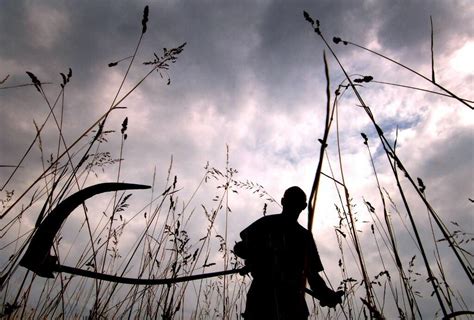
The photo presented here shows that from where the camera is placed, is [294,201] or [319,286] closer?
[319,286]

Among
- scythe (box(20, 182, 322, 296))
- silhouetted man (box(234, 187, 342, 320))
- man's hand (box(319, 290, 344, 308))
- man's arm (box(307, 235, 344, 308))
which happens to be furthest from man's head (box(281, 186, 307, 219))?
scythe (box(20, 182, 322, 296))

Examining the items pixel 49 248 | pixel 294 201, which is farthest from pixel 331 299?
pixel 49 248

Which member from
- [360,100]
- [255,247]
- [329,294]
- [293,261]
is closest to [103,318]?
[255,247]

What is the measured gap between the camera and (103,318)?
8.18 feet

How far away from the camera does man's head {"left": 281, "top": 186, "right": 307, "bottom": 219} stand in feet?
8.98

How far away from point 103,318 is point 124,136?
135 cm

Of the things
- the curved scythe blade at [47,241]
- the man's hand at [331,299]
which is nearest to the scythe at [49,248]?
the curved scythe blade at [47,241]

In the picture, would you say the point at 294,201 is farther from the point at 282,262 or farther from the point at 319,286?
the point at 319,286

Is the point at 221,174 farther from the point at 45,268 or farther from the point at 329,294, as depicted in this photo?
the point at 45,268

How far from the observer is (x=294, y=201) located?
2736 mm

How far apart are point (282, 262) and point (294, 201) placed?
50 cm

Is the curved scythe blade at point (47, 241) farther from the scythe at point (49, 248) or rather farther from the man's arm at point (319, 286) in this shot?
the man's arm at point (319, 286)

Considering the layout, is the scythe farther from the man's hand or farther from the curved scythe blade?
the man's hand

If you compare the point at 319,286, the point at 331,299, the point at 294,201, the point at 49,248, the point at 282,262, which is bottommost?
the point at 49,248
